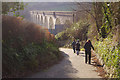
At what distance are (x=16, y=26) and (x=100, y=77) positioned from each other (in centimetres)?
389

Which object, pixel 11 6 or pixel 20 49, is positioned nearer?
pixel 20 49

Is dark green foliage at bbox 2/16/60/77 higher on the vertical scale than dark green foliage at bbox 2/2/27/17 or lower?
lower

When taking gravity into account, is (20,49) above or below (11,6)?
below

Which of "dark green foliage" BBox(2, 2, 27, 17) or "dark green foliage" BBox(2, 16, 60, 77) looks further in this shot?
"dark green foliage" BBox(2, 2, 27, 17)

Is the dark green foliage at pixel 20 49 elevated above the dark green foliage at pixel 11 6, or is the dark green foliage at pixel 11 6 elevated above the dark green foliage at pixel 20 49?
the dark green foliage at pixel 11 6

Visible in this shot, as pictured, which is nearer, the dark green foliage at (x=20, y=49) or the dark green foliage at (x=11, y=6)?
the dark green foliage at (x=20, y=49)

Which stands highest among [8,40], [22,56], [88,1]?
[88,1]

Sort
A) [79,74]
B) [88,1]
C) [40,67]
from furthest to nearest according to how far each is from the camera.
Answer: [88,1]
[40,67]
[79,74]

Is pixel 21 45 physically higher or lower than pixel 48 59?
higher

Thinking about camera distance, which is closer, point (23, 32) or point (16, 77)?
point (16, 77)

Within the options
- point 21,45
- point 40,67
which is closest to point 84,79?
point 40,67

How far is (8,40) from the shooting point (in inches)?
256

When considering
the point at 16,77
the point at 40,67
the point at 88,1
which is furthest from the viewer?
the point at 88,1

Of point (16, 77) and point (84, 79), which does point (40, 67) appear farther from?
point (84, 79)
